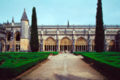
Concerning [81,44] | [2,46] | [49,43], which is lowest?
[2,46]

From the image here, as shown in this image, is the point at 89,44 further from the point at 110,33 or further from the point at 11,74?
the point at 11,74

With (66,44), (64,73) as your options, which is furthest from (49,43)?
(64,73)

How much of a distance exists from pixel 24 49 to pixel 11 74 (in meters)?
27.1

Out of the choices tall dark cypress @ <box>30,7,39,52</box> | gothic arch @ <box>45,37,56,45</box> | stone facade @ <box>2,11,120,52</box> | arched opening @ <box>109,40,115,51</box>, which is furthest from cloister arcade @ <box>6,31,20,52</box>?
arched opening @ <box>109,40,115,51</box>

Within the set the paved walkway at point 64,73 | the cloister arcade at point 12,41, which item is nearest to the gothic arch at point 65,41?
the cloister arcade at point 12,41

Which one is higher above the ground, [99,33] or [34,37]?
[99,33]

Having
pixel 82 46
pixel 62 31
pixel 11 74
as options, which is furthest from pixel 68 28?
pixel 11 74

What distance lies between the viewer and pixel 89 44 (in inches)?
1426

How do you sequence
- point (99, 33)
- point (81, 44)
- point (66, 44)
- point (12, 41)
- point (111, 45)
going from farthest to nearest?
point (66, 44), point (81, 44), point (111, 45), point (12, 41), point (99, 33)

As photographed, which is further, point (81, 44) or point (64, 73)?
point (81, 44)

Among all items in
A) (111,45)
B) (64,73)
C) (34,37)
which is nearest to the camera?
(64,73)

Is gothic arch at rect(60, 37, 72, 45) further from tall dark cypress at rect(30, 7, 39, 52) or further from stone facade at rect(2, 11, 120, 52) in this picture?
tall dark cypress at rect(30, 7, 39, 52)

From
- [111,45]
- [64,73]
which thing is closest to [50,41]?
[111,45]

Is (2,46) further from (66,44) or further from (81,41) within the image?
(81,41)
